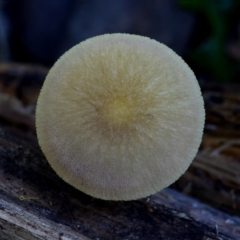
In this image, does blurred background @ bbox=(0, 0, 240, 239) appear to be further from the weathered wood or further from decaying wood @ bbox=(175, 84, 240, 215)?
the weathered wood

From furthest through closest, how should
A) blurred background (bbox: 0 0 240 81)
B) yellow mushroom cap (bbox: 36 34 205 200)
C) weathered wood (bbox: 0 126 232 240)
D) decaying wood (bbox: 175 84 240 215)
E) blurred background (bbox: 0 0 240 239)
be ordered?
blurred background (bbox: 0 0 240 81) < blurred background (bbox: 0 0 240 239) < decaying wood (bbox: 175 84 240 215) < weathered wood (bbox: 0 126 232 240) < yellow mushroom cap (bbox: 36 34 205 200)

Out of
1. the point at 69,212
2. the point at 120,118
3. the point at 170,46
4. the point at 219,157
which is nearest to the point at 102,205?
the point at 69,212

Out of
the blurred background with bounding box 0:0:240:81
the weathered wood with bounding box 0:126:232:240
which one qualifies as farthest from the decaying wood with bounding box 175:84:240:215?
the blurred background with bounding box 0:0:240:81

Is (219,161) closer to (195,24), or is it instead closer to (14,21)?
(195,24)

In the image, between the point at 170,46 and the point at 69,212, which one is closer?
the point at 69,212

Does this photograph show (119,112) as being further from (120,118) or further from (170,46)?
(170,46)

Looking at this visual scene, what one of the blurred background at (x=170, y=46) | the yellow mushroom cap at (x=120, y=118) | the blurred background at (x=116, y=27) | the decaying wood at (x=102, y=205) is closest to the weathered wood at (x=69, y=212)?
the decaying wood at (x=102, y=205)

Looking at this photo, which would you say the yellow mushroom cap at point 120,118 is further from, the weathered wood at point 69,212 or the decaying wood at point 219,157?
the decaying wood at point 219,157
